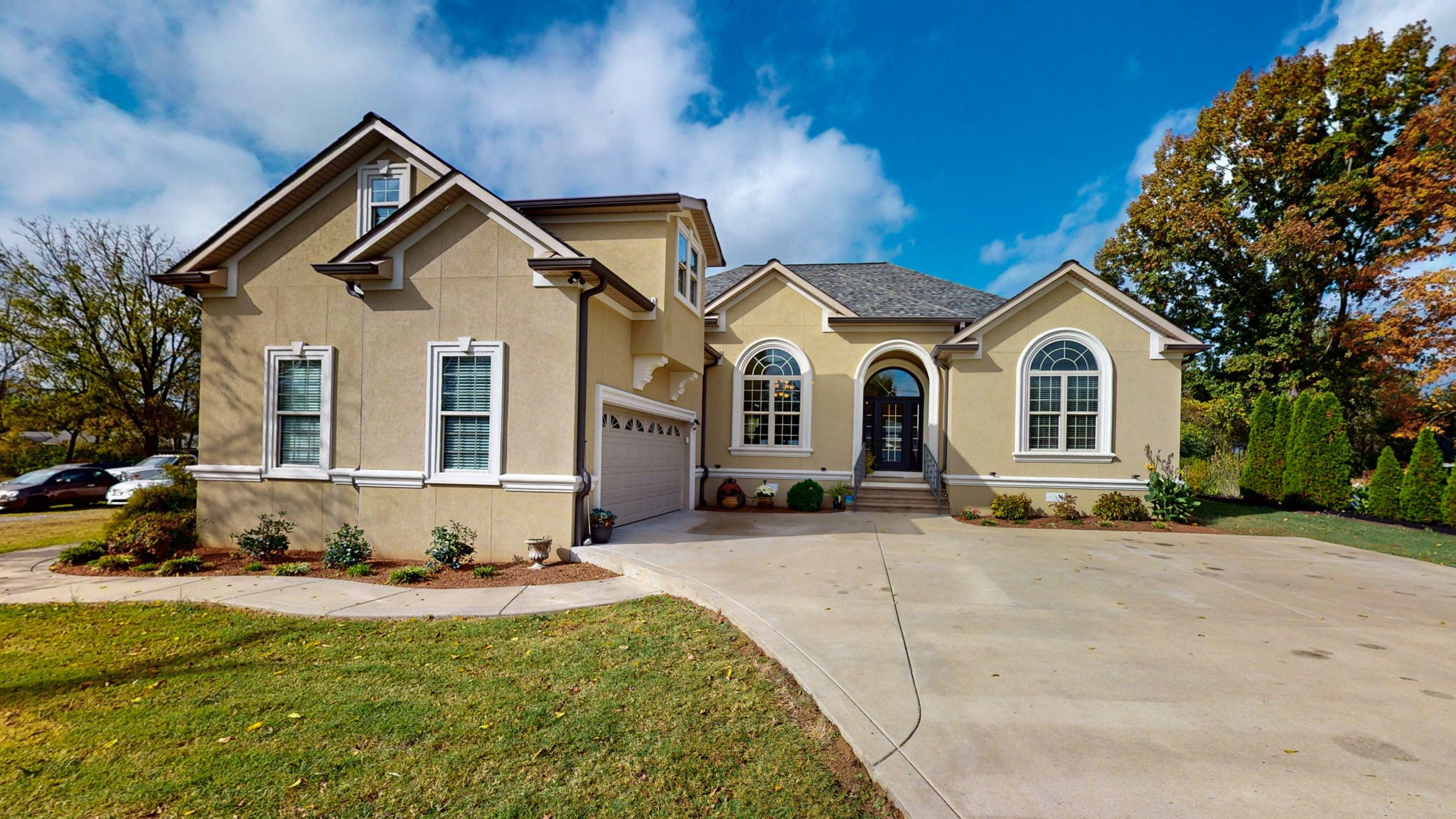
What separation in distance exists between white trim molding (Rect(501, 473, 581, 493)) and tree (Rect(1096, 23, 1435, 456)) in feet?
71.9

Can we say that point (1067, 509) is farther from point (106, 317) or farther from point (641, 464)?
point (106, 317)

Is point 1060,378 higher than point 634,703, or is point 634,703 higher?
point 1060,378

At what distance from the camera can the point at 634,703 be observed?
396 centimetres

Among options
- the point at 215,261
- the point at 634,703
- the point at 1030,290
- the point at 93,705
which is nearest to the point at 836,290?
the point at 1030,290

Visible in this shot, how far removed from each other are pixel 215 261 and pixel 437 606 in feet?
25.0

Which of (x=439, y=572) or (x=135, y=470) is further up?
(x=135, y=470)

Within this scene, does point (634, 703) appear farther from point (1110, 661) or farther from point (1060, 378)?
point (1060, 378)

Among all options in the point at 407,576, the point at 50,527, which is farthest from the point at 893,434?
the point at 50,527

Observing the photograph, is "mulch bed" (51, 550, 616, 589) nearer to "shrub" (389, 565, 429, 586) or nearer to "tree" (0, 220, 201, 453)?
"shrub" (389, 565, 429, 586)

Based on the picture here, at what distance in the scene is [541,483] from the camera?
8500 millimetres

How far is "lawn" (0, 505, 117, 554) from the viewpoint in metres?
10.8

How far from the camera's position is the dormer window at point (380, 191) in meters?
9.98

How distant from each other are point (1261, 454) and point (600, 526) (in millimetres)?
18286

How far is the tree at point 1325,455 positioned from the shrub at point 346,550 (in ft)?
68.6
